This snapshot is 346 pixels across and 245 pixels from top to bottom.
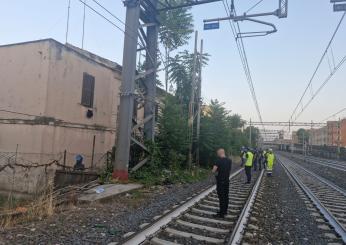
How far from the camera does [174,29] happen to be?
35.9 metres

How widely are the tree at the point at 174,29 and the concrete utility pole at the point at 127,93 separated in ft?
58.5

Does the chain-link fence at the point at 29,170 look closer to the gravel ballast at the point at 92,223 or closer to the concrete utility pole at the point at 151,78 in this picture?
the concrete utility pole at the point at 151,78

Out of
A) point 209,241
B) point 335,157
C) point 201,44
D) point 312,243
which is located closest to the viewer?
point 209,241

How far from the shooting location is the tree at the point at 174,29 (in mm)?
34844

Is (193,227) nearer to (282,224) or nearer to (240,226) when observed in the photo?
(240,226)

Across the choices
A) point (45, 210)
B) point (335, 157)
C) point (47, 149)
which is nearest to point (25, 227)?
point (45, 210)

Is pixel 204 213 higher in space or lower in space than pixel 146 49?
lower

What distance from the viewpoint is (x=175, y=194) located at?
12945mm

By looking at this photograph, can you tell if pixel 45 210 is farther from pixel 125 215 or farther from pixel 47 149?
pixel 47 149

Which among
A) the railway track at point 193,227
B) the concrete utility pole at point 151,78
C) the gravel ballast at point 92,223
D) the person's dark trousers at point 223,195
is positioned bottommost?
the gravel ballast at point 92,223

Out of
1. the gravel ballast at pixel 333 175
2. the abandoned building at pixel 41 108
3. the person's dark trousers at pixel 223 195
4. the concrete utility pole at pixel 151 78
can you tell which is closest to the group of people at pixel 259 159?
the gravel ballast at pixel 333 175

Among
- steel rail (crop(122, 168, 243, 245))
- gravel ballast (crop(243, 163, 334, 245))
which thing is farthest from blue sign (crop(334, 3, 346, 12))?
steel rail (crop(122, 168, 243, 245))

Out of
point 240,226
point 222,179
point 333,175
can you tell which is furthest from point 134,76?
point 333,175

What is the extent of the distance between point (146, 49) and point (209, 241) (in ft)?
40.7
